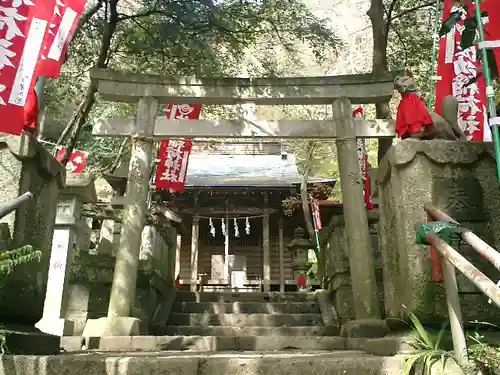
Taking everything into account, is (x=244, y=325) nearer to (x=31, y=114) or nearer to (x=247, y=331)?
Result: (x=247, y=331)

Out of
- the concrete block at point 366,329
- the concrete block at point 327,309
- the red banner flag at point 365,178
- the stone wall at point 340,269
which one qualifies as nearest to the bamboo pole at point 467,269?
the concrete block at point 366,329

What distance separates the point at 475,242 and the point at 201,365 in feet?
5.87

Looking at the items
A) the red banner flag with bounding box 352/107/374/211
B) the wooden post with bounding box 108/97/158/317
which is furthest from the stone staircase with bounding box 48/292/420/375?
the red banner flag with bounding box 352/107/374/211

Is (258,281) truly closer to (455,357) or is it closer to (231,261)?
(231,261)

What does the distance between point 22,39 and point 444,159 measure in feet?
13.5

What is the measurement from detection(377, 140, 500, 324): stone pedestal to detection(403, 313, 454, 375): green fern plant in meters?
0.21

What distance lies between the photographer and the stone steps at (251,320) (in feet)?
25.6

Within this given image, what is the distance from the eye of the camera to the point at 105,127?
325 inches

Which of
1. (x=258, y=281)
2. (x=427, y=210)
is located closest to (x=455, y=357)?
(x=427, y=210)

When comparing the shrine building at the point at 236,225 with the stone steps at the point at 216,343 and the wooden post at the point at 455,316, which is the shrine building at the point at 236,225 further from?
the wooden post at the point at 455,316

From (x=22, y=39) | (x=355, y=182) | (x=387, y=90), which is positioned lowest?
(x=355, y=182)

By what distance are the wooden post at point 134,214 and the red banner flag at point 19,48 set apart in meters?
3.24

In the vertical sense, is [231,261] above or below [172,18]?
below

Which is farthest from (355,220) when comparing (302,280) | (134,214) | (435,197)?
(302,280)
